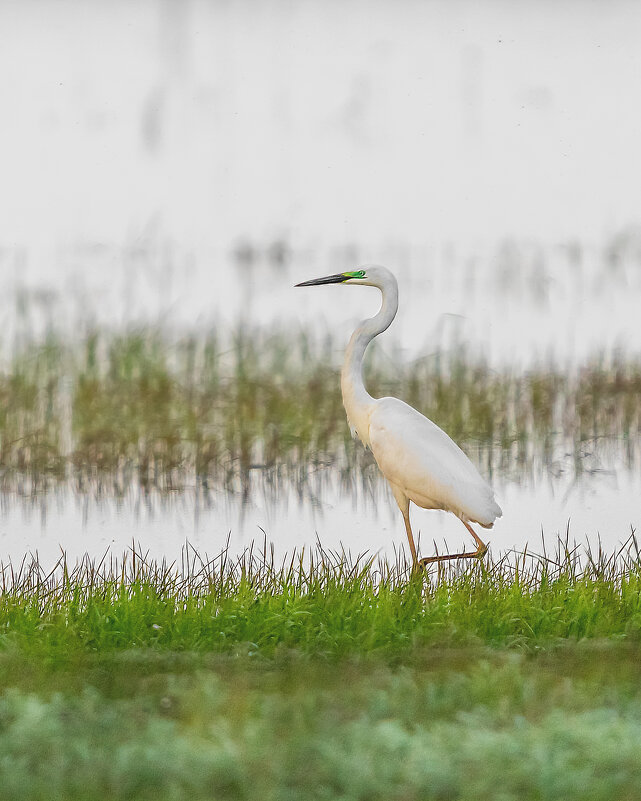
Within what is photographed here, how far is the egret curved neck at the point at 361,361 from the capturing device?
3.89 metres

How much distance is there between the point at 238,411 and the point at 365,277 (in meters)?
0.96

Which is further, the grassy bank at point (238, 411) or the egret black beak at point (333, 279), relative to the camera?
the grassy bank at point (238, 411)

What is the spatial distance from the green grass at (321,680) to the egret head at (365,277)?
3.65ft

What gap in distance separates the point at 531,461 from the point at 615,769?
2.44m

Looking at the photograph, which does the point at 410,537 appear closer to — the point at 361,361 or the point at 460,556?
the point at 460,556

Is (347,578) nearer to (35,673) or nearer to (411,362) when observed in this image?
(35,673)

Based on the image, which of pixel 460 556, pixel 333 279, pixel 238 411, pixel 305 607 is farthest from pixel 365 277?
pixel 305 607

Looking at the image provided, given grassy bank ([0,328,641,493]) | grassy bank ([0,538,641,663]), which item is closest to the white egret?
grassy bank ([0,538,641,663])

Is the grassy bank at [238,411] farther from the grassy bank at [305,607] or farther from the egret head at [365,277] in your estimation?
the grassy bank at [305,607]

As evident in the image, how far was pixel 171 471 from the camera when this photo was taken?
4.32 metres

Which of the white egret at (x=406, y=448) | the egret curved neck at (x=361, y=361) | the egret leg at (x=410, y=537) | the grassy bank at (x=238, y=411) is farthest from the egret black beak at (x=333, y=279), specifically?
the egret leg at (x=410, y=537)

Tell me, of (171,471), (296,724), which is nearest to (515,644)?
(296,724)

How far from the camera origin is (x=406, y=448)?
12.4 feet

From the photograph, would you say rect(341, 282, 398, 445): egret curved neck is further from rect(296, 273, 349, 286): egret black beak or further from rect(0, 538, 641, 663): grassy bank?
rect(0, 538, 641, 663): grassy bank
